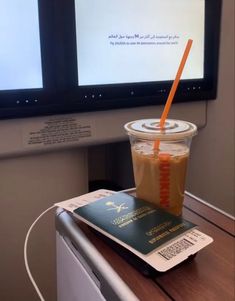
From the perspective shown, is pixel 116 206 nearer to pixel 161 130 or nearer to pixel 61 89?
pixel 161 130

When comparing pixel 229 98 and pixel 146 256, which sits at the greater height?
pixel 229 98

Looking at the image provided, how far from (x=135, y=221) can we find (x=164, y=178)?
0.09 m

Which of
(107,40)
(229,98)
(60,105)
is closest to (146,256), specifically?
(60,105)

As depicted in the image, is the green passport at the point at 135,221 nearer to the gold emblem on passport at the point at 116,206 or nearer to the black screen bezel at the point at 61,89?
the gold emblem on passport at the point at 116,206

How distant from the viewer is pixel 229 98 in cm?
110

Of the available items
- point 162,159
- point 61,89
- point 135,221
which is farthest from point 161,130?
point 61,89

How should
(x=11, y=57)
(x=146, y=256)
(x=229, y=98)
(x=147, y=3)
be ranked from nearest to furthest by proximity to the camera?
(x=146, y=256) < (x=11, y=57) < (x=147, y=3) < (x=229, y=98)

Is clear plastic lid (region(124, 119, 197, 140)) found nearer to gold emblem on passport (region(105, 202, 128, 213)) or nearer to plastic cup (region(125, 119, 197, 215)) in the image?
plastic cup (region(125, 119, 197, 215))

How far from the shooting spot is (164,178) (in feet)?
1.84

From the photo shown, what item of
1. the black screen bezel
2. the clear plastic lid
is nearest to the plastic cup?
the clear plastic lid

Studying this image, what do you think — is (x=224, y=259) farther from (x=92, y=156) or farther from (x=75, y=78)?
(x=92, y=156)

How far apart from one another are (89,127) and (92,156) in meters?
0.36

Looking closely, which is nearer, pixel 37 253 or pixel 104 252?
pixel 104 252

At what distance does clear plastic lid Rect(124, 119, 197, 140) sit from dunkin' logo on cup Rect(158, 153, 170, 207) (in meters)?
0.04
